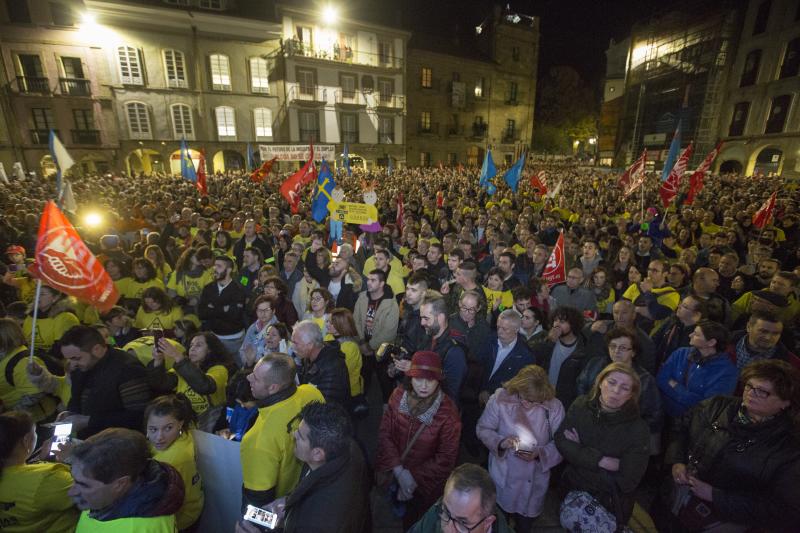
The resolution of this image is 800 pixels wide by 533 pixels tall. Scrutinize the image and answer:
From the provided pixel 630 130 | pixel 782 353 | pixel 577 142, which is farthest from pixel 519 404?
pixel 577 142

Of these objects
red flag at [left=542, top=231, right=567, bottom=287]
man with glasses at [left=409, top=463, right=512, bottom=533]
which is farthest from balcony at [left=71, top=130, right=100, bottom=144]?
man with glasses at [left=409, top=463, right=512, bottom=533]

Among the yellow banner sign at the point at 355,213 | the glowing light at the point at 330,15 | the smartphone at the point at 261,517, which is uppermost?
the glowing light at the point at 330,15

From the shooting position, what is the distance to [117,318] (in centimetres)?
430

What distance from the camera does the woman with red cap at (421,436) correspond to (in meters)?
2.67

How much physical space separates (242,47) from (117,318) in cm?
2985

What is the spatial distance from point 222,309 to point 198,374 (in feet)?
6.43

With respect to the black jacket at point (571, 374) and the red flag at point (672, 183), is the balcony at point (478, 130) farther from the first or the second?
the black jacket at point (571, 374)

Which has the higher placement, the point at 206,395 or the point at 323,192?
the point at 323,192

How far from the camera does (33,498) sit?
215 centimetres

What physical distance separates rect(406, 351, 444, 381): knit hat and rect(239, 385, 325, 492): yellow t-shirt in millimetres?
763

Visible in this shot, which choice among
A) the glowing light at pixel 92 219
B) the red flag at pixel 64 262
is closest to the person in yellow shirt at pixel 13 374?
the red flag at pixel 64 262

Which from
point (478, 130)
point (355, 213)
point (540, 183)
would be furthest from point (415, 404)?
point (478, 130)

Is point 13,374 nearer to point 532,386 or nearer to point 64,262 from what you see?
point 64,262

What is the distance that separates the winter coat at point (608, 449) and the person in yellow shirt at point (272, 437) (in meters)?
1.82
